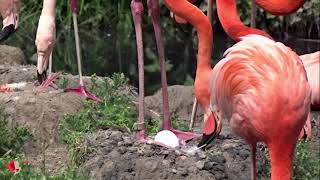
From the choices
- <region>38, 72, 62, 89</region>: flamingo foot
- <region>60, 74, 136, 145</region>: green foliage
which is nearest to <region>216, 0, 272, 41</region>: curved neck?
<region>60, 74, 136, 145</region>: green foliage

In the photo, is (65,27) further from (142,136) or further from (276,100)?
(276,100)

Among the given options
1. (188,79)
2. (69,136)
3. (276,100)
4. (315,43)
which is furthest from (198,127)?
(315,43)

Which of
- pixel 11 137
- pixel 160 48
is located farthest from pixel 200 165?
pixel 11 137

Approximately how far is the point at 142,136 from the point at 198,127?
1.71 m

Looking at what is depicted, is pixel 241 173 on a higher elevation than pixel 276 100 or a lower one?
lower

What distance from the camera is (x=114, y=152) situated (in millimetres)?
4266

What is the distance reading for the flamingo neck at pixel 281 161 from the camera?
137 inches

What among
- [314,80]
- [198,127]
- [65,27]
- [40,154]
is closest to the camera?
[40,154]

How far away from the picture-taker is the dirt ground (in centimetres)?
417

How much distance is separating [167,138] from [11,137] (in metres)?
0.98

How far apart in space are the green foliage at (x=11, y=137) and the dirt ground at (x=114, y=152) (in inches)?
3.7

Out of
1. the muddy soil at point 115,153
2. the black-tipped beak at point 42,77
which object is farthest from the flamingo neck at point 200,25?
the black-tipped beak at point 42,77

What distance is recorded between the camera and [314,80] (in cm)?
572

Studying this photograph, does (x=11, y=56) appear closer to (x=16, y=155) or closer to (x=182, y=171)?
(x=16, y=155)
